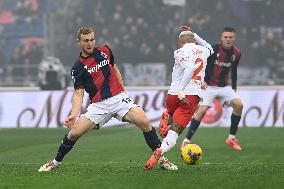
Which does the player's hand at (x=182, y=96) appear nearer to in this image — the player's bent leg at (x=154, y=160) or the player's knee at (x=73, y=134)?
the player's bent leg at (x=154, y=160)

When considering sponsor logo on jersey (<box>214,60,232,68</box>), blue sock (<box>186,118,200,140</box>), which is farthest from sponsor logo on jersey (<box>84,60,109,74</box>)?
sponsor logo on jersey (<box>214,60,232,68</box>)

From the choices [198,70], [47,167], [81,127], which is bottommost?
[47,167]

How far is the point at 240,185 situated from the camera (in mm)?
8883

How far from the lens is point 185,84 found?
11.2 meters

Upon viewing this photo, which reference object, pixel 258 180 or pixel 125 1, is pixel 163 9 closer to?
pixel 125 1

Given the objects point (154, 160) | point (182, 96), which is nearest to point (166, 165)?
point (154, 160)

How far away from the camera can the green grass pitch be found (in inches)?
361

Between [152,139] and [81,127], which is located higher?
[81,127]

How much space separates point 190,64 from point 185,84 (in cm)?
33

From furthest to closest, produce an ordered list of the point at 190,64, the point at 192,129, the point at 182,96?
the point at 192,129, the point at 190,64, the point at 182,96

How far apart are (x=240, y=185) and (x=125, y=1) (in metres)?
20.0

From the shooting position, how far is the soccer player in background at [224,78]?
50.9ft

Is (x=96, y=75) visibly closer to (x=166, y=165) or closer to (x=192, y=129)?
(x=166, y=165)

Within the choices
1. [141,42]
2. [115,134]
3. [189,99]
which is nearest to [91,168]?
[189,99]
